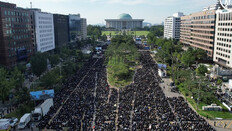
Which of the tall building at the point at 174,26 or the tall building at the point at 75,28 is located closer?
the tall building at the point at 75,28

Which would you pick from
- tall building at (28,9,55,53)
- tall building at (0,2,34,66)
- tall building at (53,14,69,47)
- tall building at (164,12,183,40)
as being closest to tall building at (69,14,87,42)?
tall building at (53,14,69,47)

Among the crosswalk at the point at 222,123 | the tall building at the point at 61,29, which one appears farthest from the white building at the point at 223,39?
the tall building at the point at 61,29

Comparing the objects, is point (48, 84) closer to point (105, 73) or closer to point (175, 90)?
point (105, 73)

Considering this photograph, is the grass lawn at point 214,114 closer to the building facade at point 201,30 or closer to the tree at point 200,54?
the tree at point 200,54

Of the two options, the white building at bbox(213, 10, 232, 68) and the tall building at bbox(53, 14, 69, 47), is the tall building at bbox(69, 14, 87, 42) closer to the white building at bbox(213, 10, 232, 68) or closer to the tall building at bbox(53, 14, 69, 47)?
the tall building at bbox(53, 14, 69, 47)

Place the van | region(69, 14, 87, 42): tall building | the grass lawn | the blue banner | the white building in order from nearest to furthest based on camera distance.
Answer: the van → the grass lawn → the blue banner → the white building → region(69, 14, 87, 42): tall building

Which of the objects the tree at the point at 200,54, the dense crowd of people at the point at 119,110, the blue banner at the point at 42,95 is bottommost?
the dense crowd of people at the point at 119,110
